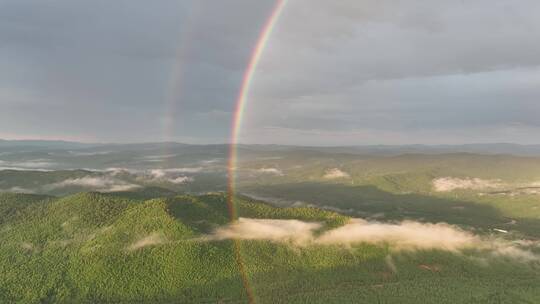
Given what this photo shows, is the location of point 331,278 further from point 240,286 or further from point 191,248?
point 191,248

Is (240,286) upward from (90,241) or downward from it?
downward

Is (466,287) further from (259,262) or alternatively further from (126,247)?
(126,247)

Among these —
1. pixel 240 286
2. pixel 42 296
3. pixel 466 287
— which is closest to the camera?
pixel 42 296

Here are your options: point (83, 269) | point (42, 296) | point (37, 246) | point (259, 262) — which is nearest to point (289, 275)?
point (259, 262)

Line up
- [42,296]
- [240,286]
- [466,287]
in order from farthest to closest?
[466,287], [240,286], [42,296]

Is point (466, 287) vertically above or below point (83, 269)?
below

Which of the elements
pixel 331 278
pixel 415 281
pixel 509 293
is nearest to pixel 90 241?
pixel 331 278

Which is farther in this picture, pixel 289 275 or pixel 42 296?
pixel 289 275

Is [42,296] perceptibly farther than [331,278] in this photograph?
No

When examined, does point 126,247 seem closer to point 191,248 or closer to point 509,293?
point 191,248
